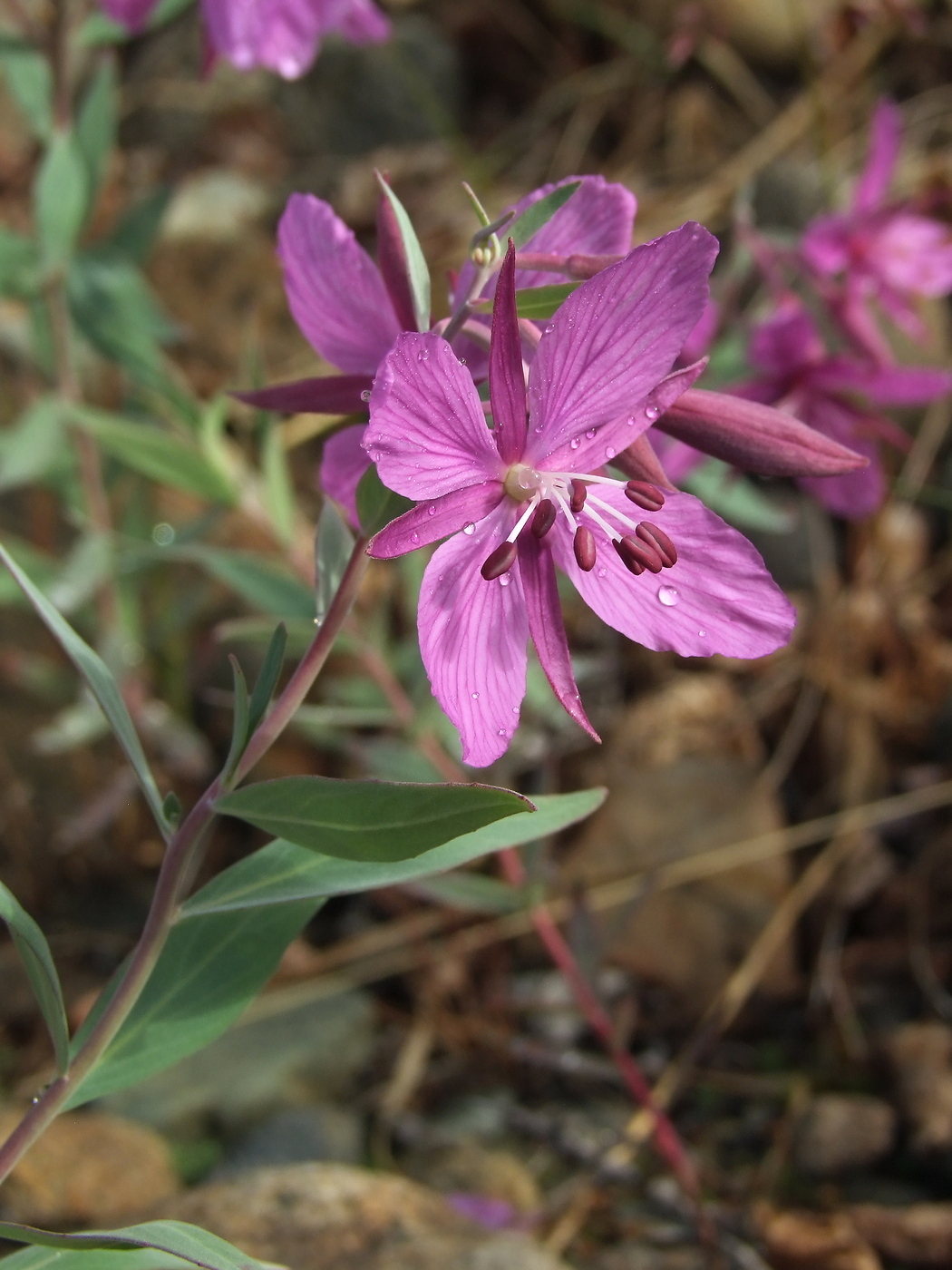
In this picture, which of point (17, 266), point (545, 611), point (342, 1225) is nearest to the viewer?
point (545, 611)

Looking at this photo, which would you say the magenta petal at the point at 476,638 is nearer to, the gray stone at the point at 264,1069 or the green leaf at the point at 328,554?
the green leaf at the point at 328,554

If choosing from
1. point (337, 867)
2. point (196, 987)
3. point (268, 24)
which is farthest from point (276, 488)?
point (337, 867)

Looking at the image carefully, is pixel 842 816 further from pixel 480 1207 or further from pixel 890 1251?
pixel 480 1207

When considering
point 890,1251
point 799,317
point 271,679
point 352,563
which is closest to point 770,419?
point 352,563

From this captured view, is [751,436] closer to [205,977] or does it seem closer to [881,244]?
[205,977]

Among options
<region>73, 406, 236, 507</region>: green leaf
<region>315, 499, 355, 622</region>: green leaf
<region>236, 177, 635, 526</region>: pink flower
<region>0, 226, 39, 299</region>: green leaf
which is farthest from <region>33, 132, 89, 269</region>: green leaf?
<region>315, 499, 355, 622</region>: green leaf

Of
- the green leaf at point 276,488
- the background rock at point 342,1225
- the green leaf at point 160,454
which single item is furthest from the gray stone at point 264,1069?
the green leaf at point 160,454

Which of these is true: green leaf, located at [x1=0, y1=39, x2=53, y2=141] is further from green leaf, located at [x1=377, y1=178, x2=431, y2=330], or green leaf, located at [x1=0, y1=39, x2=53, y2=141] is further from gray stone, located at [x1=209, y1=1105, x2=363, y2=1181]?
gray stone, located at [x1=209, y1=1105, x2=363, y2=1181]
